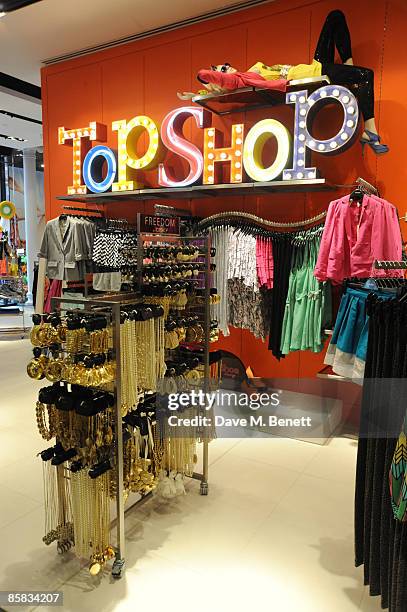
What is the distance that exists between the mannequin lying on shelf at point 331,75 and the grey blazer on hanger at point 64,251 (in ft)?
7.09

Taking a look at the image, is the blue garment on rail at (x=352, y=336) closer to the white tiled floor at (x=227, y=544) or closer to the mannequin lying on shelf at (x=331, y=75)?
the white tiled floor at (x=227, y=544)

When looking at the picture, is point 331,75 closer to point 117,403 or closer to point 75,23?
point 75,23

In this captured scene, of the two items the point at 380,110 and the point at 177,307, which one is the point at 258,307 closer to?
the point at 177,307

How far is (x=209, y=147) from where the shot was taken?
411 centimetres

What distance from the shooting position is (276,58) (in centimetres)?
414

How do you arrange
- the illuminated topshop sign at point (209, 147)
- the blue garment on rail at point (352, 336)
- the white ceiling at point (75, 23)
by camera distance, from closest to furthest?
the blue garment on rail at point (352, 336) < the illuminated topshop sign at point (209, 147) < the white ceiling at point (75, 23)

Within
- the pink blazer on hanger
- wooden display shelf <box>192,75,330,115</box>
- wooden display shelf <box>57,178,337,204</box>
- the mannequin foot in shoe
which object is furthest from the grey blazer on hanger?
the mannequin foot in shoe

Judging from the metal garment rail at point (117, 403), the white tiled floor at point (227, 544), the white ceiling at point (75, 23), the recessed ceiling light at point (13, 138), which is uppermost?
the recessed ceiling light at point (13, 138)

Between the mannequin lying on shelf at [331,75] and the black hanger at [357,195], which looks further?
the mannequin lying on shelf at [331,75]

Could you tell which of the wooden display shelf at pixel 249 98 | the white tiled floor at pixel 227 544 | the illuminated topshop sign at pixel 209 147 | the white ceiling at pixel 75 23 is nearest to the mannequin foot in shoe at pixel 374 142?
the illuminated topshop sign at pixel 209 147

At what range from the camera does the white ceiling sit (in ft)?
14.1

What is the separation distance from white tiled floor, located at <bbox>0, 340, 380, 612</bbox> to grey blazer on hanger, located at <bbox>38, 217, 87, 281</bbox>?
2156 millimetres

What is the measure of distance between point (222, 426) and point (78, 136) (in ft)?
11.1

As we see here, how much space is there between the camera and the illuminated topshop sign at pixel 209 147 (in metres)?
3.50
